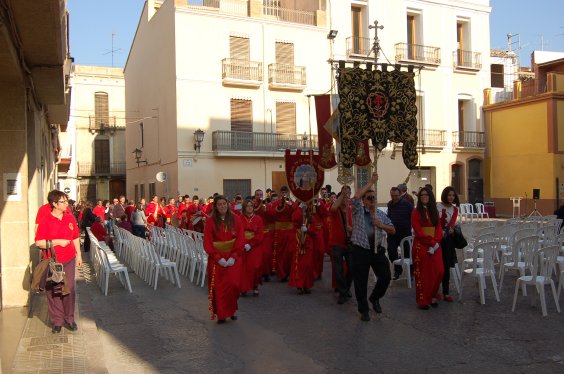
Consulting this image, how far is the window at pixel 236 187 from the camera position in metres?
25.5

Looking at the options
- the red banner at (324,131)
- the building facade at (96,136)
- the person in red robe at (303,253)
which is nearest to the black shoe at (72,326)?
the person in red robe at (303,253)

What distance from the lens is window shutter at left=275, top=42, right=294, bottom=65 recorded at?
1045 inches

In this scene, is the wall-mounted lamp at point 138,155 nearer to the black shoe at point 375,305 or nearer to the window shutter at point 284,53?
the window shutter at point 284,53

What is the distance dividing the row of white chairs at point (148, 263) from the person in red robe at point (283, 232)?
2.01m

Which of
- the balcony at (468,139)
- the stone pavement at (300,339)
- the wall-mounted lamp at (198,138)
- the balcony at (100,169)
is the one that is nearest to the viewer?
the stone pavement at (300,339)

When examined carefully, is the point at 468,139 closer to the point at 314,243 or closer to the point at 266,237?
the point at 266,237

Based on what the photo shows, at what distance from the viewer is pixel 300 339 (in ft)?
22.3

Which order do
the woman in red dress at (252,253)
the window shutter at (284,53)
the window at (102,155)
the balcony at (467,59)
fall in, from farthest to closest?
the window at (102,155) → the balcony at (467,59) → the window shutter at (284,53) → the woman in red dress at (252,253)

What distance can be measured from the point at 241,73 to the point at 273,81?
5.06ft

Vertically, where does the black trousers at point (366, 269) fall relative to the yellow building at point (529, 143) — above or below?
below

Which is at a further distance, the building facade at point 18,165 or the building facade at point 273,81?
the building facade at point 273,81

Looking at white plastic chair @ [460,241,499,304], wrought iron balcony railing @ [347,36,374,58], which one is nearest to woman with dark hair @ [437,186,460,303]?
white plastic chair @ [460,241,499,304]

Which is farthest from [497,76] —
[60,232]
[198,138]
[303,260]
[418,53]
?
[60,232]

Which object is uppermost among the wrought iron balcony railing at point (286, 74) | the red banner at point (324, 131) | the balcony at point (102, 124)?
the wrought iron balcony railing at point (286, 74)
